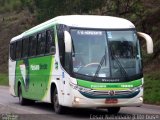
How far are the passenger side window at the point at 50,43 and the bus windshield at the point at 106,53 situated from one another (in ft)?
4.89

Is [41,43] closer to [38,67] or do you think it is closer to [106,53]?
[38,67]

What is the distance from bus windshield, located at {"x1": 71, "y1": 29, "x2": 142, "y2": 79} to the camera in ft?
53.1

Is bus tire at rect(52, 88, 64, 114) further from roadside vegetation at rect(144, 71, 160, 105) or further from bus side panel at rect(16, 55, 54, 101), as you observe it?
roadside vegetation at rect(144, 71, 160, 105)

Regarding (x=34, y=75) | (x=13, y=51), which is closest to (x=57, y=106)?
(x=34, y=75)

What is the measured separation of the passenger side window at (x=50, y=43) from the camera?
17969 mm

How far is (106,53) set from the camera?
16.4 metres

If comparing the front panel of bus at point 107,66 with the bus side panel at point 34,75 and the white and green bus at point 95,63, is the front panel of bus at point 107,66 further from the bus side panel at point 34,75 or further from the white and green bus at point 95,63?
the bus side panel at point 34,75

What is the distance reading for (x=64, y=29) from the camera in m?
16.9

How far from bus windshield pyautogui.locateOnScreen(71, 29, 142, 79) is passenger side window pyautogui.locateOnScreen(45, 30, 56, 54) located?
1.49 m

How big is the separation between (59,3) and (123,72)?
72.6 ft

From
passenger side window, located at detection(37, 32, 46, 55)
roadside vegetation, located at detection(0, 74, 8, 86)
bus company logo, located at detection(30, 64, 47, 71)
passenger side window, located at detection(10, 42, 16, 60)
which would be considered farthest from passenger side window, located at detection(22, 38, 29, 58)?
roadside vegetation, located at detection(0, 74, 8, 86)

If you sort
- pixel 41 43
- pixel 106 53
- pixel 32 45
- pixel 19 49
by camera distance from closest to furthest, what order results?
pixel 106 53, pixel 41 43, pixel 32 45, pixel 19 49

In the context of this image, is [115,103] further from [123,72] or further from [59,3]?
[59,3]

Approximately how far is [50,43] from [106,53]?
2833 millimetres
